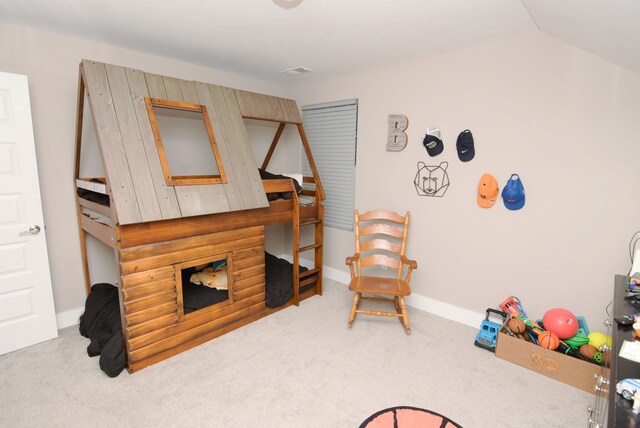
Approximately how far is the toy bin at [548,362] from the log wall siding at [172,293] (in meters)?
2.05

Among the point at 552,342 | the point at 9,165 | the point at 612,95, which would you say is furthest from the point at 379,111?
the point at 9,165

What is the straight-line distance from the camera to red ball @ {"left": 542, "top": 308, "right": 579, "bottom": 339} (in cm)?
227

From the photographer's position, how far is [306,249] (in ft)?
11.0

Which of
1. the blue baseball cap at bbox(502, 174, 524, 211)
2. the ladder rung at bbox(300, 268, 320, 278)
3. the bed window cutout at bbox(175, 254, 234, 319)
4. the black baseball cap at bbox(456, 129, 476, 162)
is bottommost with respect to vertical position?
the ladder rung at bbox(300, 268, 320, 278)

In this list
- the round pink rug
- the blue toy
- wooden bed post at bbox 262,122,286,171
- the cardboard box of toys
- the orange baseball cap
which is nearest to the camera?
the round pink rug

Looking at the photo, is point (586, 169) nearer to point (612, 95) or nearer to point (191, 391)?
point (612, 95)

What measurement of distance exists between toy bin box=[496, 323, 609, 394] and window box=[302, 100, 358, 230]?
1.92m

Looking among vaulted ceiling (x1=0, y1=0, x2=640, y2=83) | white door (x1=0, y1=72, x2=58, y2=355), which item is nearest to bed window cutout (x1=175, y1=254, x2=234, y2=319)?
white door (x1=0, y1=72, x2=58, y2=355)

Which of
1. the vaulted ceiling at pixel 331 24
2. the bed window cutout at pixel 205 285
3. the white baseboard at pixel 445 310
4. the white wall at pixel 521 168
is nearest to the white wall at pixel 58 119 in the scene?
the vaulted ceiling at pixel 331 24

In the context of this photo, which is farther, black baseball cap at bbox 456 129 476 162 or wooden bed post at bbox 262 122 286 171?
wooden bed post at bbox 262 122 286 171

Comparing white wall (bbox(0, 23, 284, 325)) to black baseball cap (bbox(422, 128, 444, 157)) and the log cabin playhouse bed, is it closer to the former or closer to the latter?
the log cabin playhouse bed

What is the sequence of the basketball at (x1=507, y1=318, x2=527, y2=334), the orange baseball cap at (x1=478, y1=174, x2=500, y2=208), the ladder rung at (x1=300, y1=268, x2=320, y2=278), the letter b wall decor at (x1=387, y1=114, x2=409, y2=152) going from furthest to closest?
the ladder rung at (x1=300, y1=268, x2=320, y2=278)
the letter b wall decor at (x1=387, y1=114, x2=409, y2=152)
the orange baseball cap at (x1=478, y1=174, x2=500, y2=208)
the basketball at (x1=507, y1=318, x2=527, y2=334)

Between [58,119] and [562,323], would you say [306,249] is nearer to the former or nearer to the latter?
[562,323]

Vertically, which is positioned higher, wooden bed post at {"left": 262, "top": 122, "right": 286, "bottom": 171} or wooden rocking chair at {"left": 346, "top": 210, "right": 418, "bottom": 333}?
wooden bed post at {"left": 262, "top": 122, "right": 286, "bottom": 171}
